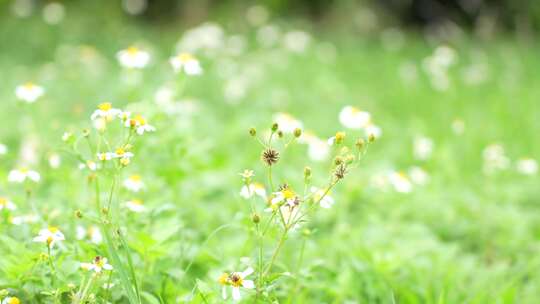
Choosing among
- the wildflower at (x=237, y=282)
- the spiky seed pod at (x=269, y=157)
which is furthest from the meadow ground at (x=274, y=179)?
the spiky seed pod at (x=269, y=157)

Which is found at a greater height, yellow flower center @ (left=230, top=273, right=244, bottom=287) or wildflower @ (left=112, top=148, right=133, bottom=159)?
wildflower @ (left=112, top=148, right=133, bottom=159)

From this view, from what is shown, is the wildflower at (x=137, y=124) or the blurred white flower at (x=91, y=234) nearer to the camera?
the wildflower at (x=137, y=124)

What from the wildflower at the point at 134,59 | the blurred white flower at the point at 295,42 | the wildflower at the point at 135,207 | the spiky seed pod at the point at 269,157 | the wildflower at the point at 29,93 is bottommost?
the spiky seed pod at the point at 269,157

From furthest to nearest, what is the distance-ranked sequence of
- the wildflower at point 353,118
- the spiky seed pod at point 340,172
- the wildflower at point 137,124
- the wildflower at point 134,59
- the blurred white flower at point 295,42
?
the blurred white flower at point 295,42
the wildflower at point 134,59
the wildflower at point 353,118
the wildflower at point 137,124
the spiky seed pod at point 340,172

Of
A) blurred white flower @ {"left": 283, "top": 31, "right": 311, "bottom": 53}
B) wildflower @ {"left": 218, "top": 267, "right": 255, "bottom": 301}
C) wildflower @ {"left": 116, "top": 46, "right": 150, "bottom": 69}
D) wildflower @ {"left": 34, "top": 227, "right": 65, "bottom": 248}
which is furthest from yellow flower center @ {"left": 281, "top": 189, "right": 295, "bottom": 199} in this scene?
blurred white flower @ {"left": 283, "top": 31, "right": 311, "bottom": 53}

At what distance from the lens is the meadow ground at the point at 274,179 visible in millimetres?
1654

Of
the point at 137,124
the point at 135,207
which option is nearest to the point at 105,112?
the point at 137,124

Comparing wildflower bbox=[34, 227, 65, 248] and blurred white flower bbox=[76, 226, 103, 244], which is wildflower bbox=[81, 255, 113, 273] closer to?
wildflower bbox=[34, 227, 65, 248]

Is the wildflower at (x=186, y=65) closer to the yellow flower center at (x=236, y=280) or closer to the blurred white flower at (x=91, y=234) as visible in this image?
the blurred white flower at (x=91, y=234)

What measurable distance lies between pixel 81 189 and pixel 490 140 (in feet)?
8.71

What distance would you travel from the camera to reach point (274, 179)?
3.11 meters

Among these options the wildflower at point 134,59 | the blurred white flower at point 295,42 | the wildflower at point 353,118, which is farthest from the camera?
the blurred white flower at point 295,42

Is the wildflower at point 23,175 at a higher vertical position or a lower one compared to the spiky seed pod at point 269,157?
higher

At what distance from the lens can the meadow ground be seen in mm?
1654
